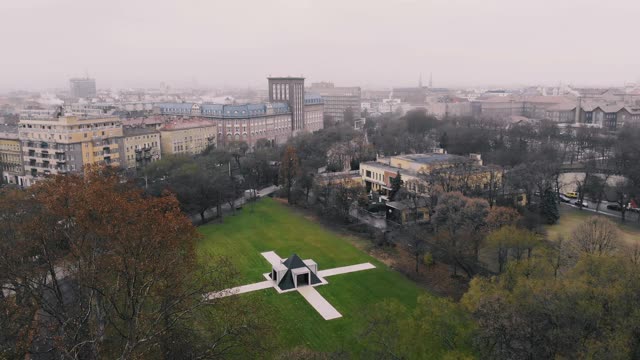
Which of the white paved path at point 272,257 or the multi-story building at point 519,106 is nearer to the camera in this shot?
the white paved path at point 272,257

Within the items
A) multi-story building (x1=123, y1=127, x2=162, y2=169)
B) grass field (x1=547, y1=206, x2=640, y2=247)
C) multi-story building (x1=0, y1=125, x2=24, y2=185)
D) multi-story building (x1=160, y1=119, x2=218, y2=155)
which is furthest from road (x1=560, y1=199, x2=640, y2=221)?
multi-story building (x1=0, y1=125, x2=24, y2=185)

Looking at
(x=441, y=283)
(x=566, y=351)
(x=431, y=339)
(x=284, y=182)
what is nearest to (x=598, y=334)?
(x=566, y=351)

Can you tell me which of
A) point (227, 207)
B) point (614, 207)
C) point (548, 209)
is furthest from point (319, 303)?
point (614, 207)

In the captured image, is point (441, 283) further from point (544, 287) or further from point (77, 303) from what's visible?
point (77, 303)

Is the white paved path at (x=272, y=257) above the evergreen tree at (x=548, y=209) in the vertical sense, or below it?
below

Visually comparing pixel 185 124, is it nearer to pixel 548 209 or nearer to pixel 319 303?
pixel 548 209

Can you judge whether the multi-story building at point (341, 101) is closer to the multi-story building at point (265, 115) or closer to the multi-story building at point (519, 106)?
the multi-story building at point (519, 106)

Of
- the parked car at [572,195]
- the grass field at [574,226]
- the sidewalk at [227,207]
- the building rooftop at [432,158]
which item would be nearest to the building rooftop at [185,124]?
the sidewalk at [227,207]
